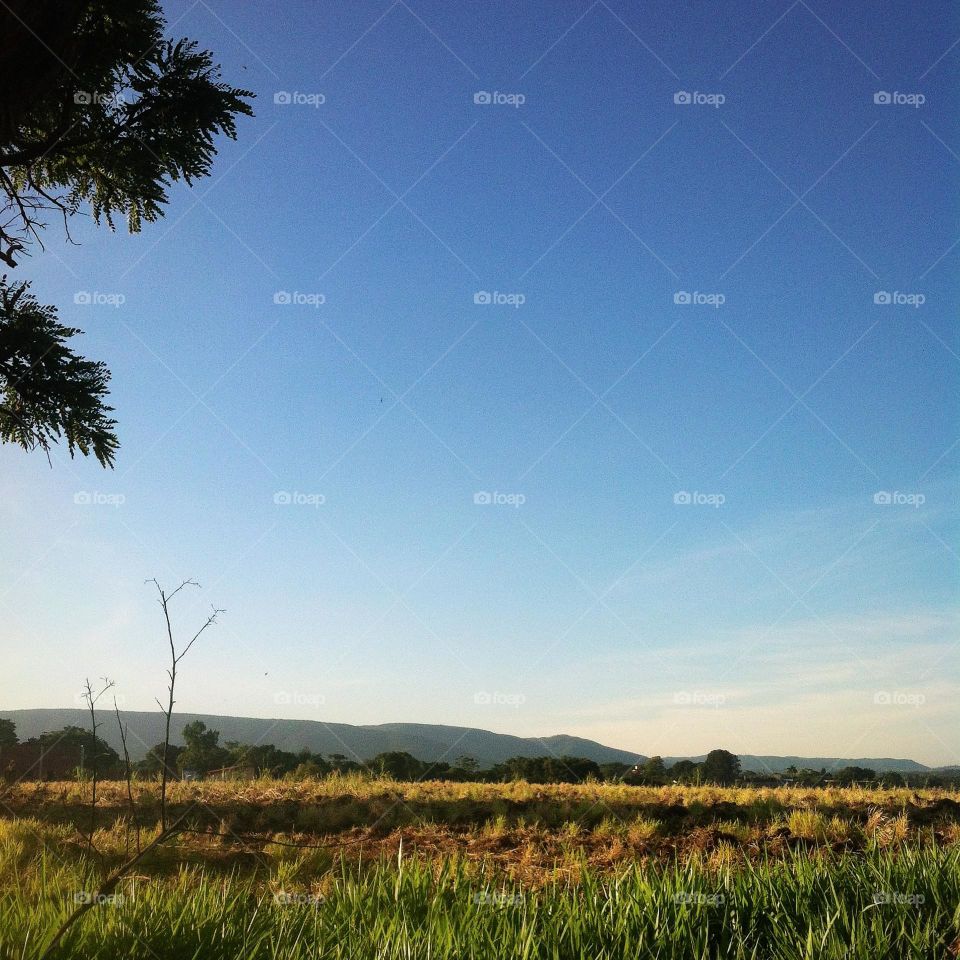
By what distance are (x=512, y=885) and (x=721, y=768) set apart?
10.7 metres

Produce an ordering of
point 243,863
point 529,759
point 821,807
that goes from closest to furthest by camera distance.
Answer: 1. point 243,863
2. point 821,807
3. point 529,759

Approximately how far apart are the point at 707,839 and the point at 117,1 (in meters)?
9.54

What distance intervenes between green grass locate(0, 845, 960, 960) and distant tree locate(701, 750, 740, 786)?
9358 millimetres

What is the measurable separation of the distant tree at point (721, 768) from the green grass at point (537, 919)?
9358 mm

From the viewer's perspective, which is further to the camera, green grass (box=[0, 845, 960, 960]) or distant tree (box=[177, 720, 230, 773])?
distant tree (box=[177, 720, 230, 773])

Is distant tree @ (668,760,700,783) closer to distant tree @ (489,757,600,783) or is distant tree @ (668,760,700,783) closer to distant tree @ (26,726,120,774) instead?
distant tree @ (489,757,600,783)

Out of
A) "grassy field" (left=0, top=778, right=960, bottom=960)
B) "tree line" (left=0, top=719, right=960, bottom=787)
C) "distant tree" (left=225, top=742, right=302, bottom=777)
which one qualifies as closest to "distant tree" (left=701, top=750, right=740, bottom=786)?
"tree line" (left=0, top=719, right=960, bottom=787)

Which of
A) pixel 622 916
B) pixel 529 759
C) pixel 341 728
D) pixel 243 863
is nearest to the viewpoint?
pixel 622 916

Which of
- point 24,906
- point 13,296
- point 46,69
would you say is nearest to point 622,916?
point 24,906

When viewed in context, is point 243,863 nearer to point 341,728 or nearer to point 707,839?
point 707,839

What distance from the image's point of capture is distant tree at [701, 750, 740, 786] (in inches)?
546

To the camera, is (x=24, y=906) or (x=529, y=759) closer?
(x=24, y=906)

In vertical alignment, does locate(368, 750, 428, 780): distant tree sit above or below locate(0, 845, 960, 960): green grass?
below

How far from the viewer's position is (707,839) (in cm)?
755
